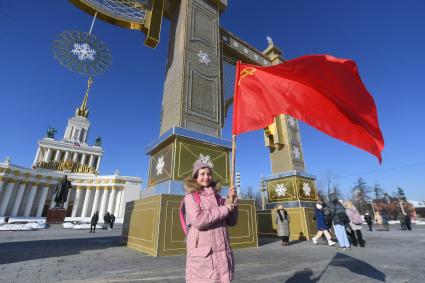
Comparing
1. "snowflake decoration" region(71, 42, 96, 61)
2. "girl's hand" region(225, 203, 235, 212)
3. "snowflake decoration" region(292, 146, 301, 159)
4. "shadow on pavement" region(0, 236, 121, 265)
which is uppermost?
"snowflake decoration" region(71, 42, 96, 61)

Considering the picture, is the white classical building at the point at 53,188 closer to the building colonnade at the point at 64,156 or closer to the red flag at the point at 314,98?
the building colonnade at the point at 64,156

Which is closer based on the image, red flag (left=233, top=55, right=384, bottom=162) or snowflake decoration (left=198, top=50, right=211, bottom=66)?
red flag (left=233, top=55, right=384, bottom=162)

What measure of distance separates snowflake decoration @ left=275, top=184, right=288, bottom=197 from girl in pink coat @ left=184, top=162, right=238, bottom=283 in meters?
11.0

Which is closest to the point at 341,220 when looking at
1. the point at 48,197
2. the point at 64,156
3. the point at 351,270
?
the point at 351,270

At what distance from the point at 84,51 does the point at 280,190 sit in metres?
13.0

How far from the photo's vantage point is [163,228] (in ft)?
19.4

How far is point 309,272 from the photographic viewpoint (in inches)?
159

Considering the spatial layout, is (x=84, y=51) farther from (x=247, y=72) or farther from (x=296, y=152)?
(x=296, y=152)

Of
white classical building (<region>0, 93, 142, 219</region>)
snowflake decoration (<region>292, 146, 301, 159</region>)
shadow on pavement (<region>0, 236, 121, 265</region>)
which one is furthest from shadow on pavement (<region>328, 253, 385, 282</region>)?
white classical building (<region>0, 93, 142, 219</region>)

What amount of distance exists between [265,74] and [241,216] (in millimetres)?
5291

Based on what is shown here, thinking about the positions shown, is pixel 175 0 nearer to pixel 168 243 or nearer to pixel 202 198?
pixel 168 243

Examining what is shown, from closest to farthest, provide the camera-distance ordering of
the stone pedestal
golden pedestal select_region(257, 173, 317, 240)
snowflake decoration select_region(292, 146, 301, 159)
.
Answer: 1. golden pedestal select_region(257, 173, 317, 240)
2. snowflake decoration select_region(292, 146, 301, 159)
3. the stone pedestal

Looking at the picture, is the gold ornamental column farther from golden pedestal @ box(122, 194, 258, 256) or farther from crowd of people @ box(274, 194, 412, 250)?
golden pedestal @ box(122, 194, 258, 256)

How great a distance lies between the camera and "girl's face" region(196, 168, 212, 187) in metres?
2.19
